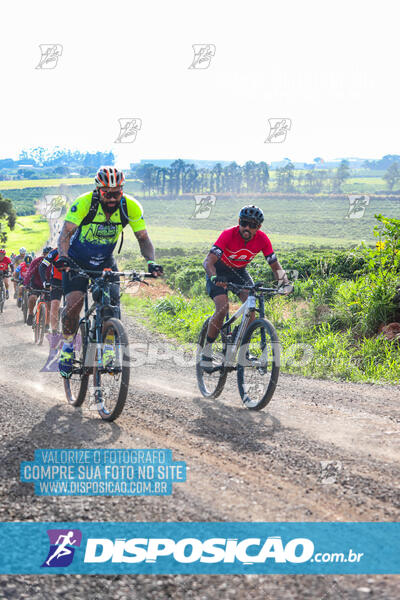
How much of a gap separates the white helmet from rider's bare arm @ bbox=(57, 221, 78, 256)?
57 cm

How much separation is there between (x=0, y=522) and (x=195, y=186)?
139 meters

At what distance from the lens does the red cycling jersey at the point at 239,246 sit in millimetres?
7047

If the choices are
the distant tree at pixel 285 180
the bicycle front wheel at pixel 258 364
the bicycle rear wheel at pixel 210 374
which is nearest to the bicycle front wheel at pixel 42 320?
the bicycle rear wheel at pixel 210 374

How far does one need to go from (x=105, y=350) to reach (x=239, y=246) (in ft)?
7.74

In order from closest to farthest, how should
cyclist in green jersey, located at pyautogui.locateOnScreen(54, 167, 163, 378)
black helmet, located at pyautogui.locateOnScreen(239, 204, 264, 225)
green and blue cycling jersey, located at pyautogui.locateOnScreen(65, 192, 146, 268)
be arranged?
cyclist in green jersey, located at pyautogui.locateOnScreen(54, 167, 163, 378)
green and blue cycling jersey, located at pyautogui.locateOnScreen(65, 192, 146, 268)
black helmet, located at pyautogui.locateOnScreen(239, 204, 264, 225)

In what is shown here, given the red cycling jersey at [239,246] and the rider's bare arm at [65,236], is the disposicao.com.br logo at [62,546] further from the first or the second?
the red cycling jersey at [239,246]

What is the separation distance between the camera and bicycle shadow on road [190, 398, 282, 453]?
523 centimetres

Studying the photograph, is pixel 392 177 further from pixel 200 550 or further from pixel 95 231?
pixel 200 550

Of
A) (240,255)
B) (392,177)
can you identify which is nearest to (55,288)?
(240,255)

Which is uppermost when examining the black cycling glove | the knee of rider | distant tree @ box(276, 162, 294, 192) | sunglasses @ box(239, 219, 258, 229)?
distant tree @ box(276, 162, 294, 192)

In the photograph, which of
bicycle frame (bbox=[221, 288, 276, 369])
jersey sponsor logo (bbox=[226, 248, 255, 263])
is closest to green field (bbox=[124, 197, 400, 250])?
jersey sponsor logo (bbox=[226, 248, 255, 263])

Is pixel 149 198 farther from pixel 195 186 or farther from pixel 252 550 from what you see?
pixel 252 550

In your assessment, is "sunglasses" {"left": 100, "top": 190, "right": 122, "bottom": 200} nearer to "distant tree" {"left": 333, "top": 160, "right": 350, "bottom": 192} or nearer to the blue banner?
the blue banner

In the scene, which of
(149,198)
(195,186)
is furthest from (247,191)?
(149,198)
